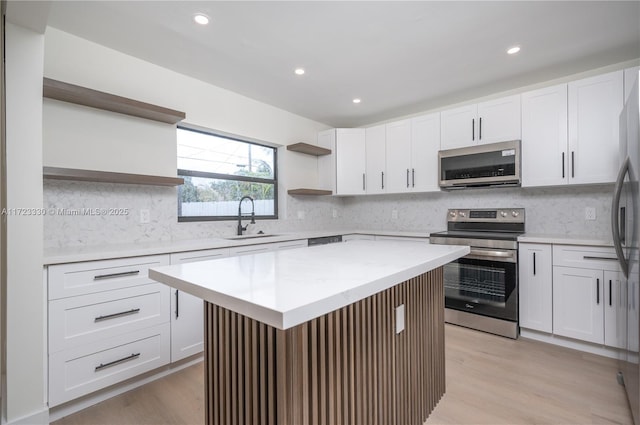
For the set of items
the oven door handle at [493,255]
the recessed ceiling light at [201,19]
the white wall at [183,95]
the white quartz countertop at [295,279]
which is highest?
the recessed ceiling light at [201,19]

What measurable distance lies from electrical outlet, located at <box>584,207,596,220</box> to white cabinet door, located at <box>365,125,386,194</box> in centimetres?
201

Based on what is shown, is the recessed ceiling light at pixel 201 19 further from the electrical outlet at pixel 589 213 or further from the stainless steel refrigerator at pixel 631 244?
the electrical outlet at pixel 589 213

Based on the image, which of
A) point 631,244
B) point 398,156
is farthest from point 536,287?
point 398,156

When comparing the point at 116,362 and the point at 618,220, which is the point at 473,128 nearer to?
the point at 618,220

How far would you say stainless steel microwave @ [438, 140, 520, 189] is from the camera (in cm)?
290

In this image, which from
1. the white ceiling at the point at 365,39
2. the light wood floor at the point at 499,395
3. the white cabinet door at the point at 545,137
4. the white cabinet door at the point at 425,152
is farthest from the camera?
the white cabinet door at the point at 425,152

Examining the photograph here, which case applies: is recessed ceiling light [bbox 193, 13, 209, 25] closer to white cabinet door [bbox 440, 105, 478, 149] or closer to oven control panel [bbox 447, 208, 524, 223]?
white cabinet door [bbox 440, 105, 478, 149]

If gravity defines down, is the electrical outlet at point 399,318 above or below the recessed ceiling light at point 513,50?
below

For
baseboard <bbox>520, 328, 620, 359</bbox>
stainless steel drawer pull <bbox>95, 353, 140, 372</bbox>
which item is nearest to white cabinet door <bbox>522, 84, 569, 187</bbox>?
baseboard <bbox>520, 328, 620, 359</bbox>

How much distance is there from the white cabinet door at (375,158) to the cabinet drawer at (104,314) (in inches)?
109

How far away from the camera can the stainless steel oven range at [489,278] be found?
2709 millimetres

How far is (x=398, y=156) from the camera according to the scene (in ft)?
12.4

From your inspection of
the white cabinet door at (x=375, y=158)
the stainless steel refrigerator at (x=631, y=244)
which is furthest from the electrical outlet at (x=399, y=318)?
the white cabinet door at (x=375, y=158)

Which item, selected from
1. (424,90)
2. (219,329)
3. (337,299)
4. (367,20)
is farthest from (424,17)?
(219,329)
